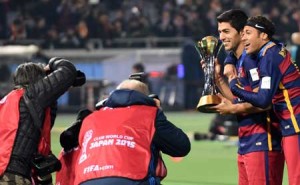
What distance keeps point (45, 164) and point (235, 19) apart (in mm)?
1992

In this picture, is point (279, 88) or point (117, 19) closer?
point (279, 88)

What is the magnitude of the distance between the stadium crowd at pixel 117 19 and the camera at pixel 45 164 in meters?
22.5

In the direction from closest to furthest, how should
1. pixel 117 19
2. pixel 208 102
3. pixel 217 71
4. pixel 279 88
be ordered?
pixel 208 102, pixel 279 88, pixel 217 71, pixel 117 19

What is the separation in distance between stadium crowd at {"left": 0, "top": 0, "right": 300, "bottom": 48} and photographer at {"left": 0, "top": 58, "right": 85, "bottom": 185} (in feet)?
73.6

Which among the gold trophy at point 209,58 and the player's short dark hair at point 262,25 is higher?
the player's short dark hair at point 262,25

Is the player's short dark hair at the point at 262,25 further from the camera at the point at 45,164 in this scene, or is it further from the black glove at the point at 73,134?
the camera at the point at 45,164

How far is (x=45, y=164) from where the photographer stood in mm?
7395

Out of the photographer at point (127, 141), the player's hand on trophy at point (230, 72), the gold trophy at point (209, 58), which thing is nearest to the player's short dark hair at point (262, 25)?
the gold trophy at point (209, 58)

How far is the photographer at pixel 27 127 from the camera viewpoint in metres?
7.39

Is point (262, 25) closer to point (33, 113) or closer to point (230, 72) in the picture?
point (230, 72)

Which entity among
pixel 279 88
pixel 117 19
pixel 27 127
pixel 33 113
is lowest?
pixel 117 19

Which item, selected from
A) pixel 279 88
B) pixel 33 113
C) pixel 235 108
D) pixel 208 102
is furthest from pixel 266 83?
pixel 33 113

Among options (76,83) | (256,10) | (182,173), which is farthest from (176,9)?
(76,83)

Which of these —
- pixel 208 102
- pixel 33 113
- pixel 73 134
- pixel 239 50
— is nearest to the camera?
pixel 73 134
